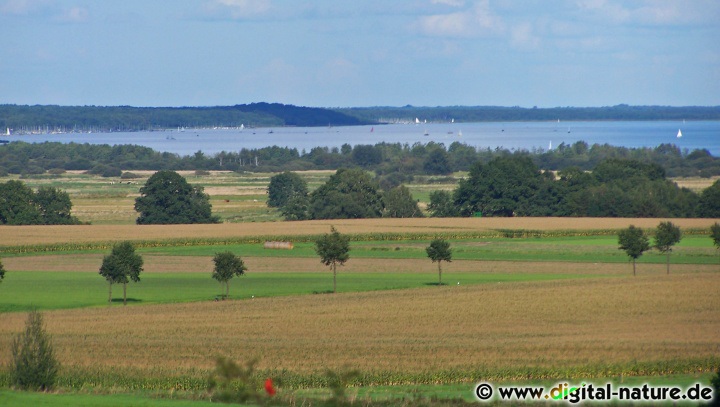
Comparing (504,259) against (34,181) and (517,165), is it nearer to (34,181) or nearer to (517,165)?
(517,165)

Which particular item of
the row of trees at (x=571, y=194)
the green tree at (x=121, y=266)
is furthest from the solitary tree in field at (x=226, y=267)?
the row of trees at (x=571, y=194)

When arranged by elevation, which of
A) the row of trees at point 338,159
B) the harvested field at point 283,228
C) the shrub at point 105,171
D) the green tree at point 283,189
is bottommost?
the harvested field at point 283,228

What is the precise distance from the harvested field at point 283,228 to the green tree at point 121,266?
19.7 metres

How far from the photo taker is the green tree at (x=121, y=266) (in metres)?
43.1

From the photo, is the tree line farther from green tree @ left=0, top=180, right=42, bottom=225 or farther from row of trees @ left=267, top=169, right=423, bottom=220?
green tree @ left=0, top=180, right=42, bottom=225

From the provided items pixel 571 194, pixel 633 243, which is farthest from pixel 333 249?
pixel 571 194

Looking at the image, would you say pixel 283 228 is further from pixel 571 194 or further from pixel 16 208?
pixel 571 194

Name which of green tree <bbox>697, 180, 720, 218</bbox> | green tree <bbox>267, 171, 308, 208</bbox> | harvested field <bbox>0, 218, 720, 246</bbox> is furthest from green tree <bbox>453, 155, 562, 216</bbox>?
green tree <bbox>267, 171, 308, 208</bbox>

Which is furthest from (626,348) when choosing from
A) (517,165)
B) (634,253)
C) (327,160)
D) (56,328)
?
(327,160)

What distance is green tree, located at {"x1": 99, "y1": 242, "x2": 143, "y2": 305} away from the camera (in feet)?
141

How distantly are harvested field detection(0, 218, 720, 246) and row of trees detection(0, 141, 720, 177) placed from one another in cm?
7394

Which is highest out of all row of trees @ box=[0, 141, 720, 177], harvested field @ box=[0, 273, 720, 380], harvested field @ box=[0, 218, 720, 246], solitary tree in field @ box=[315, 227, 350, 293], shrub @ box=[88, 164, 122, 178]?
row of trees @ box=[0, 141, 720, 177]

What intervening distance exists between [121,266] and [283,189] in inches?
2347

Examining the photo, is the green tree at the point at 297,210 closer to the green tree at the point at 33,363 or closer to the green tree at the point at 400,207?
the green tree at the point at 400,207
